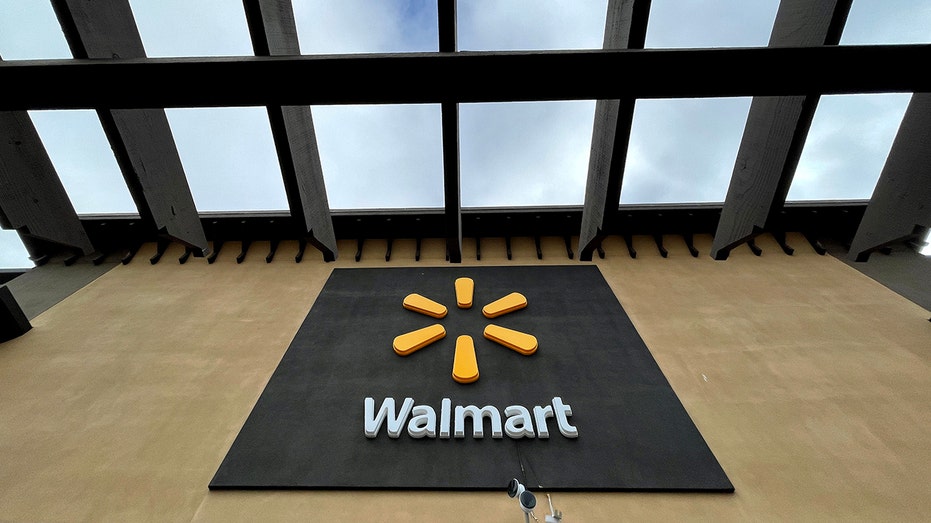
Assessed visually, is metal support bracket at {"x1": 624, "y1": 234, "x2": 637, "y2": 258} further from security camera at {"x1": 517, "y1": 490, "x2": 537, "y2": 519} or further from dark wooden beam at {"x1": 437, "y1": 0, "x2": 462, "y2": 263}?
security camera at {"x1": 517, "y1": 490, "x2": 537, "y2": 519}

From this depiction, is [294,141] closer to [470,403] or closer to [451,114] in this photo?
[451,114]

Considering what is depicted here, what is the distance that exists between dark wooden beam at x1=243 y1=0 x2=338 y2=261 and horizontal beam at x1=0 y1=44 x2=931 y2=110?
1.56 meters

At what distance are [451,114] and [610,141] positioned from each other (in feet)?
6.84

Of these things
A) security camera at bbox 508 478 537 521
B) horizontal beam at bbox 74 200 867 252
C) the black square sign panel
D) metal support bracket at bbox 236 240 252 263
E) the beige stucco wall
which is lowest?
the beige stucco wall

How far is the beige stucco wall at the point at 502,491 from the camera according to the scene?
3441mm

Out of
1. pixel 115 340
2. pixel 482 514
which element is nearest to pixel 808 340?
pixel 482 514

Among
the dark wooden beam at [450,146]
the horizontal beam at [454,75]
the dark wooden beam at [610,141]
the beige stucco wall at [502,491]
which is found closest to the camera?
the horizontal beam at [454,75]

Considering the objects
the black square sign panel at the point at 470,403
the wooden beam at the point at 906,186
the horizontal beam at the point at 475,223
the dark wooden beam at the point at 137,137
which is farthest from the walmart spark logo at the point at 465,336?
the wooden beam at the point at 906,186

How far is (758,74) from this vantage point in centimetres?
326

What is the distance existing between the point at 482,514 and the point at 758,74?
4.06m

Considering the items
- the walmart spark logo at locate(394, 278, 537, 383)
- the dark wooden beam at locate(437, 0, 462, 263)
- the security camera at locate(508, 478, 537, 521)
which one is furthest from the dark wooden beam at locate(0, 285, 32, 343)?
the security camera at locate(508, 478, 537, 521)

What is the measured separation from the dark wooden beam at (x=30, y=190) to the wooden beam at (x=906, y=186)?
11392mm

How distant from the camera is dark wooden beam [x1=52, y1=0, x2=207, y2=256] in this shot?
4.73 meters

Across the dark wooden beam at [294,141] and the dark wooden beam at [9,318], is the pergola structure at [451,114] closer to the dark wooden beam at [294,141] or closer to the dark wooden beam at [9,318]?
the dark wooden beam at [294,141]
